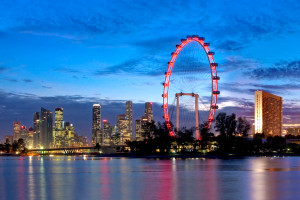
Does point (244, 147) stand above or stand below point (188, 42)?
below

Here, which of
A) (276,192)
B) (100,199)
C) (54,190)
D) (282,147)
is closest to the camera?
(100,199)

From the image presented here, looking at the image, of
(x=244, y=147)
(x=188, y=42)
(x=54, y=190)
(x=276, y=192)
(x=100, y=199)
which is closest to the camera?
(x=100, y=199)

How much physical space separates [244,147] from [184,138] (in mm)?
19235

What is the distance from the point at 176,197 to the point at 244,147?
120650mm

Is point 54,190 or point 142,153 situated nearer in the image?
point 54,190

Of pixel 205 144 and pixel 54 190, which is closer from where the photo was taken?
pixel 54 190

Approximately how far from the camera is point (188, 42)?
115 meters

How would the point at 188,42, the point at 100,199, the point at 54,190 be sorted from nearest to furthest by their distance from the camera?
the point at 100,199
the point at 54,190
the point at 188,42

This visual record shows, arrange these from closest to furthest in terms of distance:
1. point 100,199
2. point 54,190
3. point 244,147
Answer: point 100,199 → point 54,190 → point 244,147

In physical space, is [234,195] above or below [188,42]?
below

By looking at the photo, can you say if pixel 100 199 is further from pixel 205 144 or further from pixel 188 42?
pixel 205 144

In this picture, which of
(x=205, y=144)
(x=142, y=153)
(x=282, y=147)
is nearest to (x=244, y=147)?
(x=205, y=144)

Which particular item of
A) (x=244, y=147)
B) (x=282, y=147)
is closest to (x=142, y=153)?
(x=244, y=147)

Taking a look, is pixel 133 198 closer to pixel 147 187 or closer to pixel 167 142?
pixel 147 187
